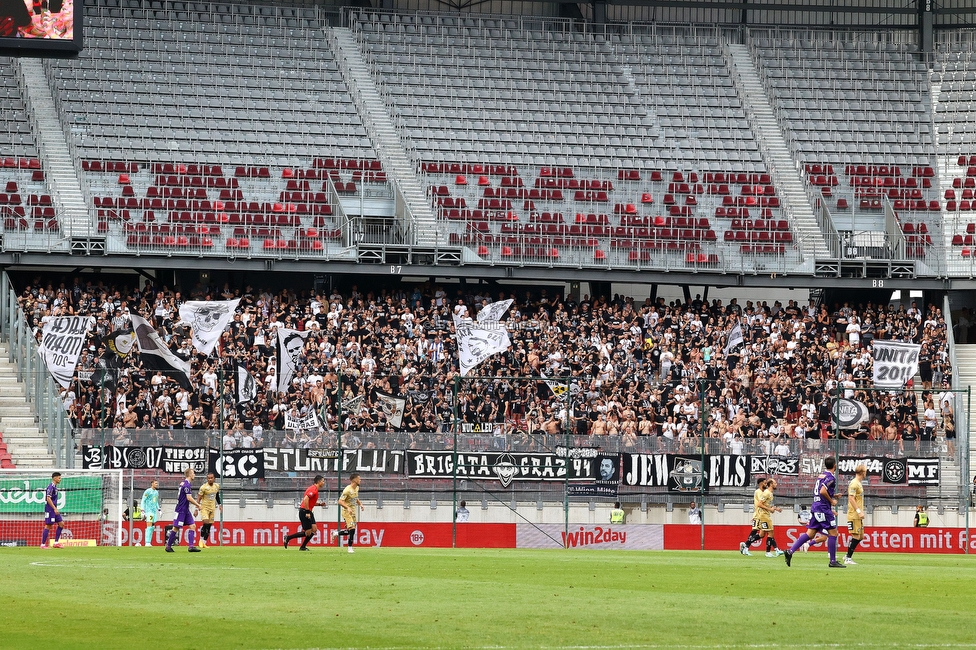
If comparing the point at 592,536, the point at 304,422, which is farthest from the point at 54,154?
the point at 592,536

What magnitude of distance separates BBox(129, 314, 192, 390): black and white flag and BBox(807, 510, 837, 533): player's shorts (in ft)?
67.6

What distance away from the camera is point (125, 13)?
5319 centimetres

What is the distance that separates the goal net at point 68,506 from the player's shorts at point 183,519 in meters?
3.70

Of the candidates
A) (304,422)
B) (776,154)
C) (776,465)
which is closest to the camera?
(776,465)

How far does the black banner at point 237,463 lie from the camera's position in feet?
110

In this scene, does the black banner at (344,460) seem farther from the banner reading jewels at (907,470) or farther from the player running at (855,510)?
the player running at (855,510)

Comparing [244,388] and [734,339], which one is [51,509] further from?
[734,339]

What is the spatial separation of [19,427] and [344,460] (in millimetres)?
9308

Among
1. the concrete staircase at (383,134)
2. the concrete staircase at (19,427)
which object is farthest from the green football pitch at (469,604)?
the concrete staircase at (383,134)

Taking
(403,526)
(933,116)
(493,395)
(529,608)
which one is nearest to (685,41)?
(933,116)

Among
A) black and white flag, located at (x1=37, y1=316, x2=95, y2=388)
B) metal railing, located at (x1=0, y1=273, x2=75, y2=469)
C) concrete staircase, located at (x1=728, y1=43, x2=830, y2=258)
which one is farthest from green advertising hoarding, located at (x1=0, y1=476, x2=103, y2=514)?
concrete staircase, located at (x1=728, y1=43, x2=830, y2=258)

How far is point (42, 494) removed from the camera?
31234 mm

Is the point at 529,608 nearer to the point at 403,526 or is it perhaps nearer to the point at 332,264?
the point at 403,526

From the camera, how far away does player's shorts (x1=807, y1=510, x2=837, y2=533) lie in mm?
23891
